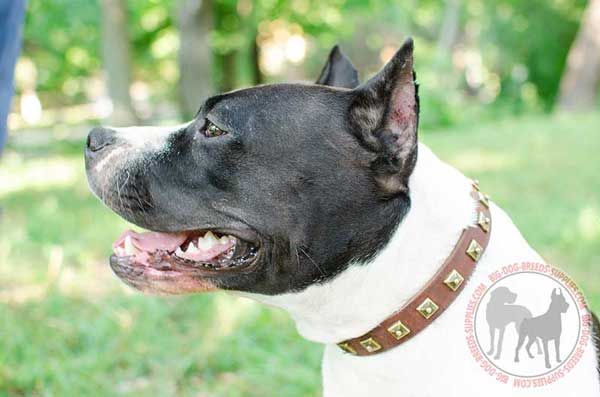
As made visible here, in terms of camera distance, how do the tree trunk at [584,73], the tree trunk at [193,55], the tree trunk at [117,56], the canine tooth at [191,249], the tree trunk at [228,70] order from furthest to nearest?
the tree trunk at [228,70] → the tree trunk at [584,73] → the tree trunk at [193,55] → the tree trunk at [117,56] → the canine tooth at [191,249]

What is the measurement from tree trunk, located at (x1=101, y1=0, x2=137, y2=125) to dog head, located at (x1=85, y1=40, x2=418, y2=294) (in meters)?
10.4

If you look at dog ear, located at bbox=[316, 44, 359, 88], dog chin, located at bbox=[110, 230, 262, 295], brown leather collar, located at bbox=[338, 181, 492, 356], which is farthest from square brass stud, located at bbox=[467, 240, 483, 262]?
dog ear, located at bbox=[316, 44, 359, 88]

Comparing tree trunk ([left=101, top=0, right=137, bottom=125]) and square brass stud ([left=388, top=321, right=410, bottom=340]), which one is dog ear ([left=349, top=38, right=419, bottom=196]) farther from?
tree trunk ([left=101, top=0, right=137, bottom=125])

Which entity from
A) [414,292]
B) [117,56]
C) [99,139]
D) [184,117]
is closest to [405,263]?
[414,292]

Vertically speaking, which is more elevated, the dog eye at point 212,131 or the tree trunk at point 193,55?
the dog eye at point 212,131

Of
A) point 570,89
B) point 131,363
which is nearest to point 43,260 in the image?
point 131,363

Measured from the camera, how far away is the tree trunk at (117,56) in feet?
41.9

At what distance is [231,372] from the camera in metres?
4.06

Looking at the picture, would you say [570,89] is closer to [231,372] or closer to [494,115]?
[494,115]

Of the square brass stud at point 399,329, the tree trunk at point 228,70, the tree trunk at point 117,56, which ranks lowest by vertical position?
the tree trunk at point 228,70

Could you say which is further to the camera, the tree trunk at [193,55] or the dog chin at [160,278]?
the tree trunk at [193,55]

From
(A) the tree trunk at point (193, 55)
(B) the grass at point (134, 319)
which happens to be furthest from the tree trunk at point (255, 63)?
(B) the grass at point (134, 319)

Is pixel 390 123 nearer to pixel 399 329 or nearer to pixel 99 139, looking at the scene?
pixel 399 329

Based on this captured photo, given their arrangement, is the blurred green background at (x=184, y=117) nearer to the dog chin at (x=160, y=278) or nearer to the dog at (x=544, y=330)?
the dog chin at (x=160, y=278)
